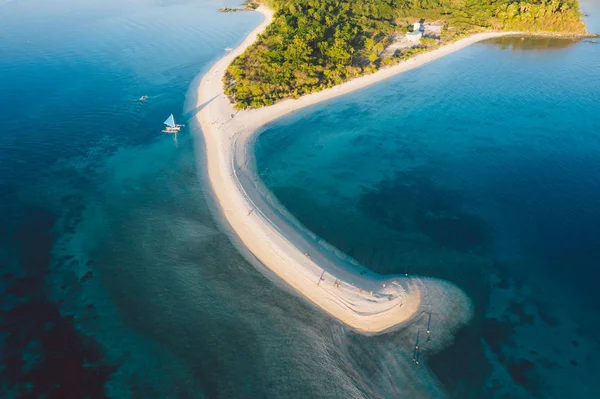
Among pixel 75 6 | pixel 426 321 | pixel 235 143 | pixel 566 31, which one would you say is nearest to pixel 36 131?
pixel 235 143

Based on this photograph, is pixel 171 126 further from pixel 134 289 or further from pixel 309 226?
pixel 309 226

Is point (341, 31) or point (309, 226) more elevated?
point (341, 31)

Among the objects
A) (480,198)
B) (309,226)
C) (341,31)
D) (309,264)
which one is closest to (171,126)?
(309,226)

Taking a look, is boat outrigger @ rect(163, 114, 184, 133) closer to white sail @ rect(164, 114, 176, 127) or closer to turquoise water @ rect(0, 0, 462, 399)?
white sail @ rect(164, 114, 176, 127)

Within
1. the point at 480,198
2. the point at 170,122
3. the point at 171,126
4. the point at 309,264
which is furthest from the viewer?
the point at 171,126

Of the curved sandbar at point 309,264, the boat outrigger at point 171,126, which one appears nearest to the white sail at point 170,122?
the boat outrigger at point 171,126

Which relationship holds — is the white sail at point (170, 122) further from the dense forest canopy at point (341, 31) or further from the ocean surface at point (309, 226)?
the dense forest canopy at point (341, 31)

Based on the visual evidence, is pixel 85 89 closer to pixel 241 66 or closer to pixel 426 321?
pixel 241 66
